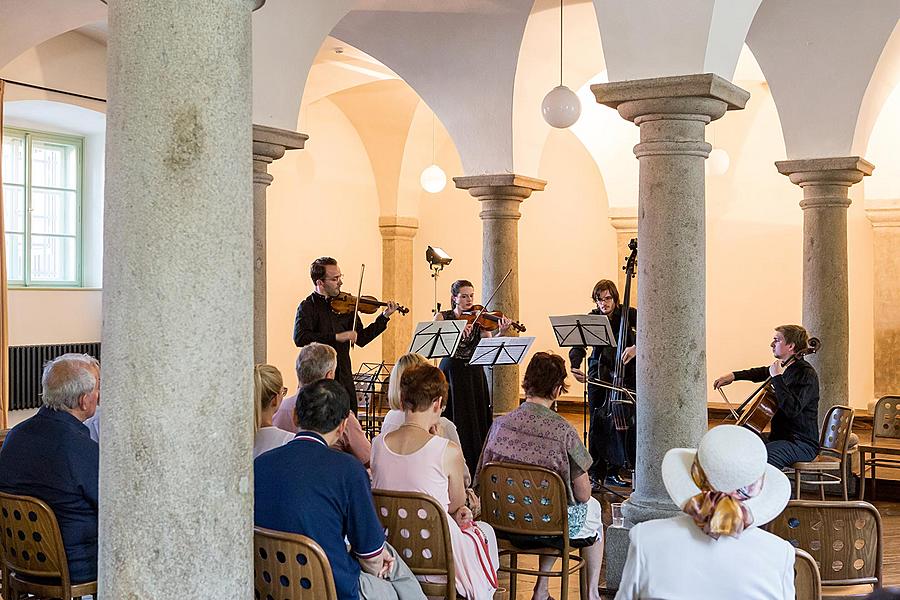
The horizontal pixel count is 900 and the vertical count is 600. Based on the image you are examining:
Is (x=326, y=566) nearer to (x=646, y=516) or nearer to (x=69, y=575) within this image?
(x=69, y=575)

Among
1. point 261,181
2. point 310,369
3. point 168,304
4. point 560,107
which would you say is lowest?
point 310,369

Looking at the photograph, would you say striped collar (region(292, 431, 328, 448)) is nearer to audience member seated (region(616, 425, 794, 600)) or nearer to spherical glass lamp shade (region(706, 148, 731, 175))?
audience member seated (region(616, 425, 794, 600))

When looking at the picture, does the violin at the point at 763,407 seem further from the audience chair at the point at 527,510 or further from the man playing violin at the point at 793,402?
the audience chair at the point at 527,510

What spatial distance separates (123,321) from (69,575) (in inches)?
50.9

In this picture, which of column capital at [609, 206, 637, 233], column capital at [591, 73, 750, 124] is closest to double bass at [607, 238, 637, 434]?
column capital at [591, 73, 750, 124]

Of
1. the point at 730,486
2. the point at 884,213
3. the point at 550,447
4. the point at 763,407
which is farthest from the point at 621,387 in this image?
the point at 884,213

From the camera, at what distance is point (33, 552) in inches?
123

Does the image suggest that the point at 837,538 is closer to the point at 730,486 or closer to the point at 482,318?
the point at 730,486

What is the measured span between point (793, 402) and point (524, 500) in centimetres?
248

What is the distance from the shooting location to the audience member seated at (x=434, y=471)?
3.40 meters

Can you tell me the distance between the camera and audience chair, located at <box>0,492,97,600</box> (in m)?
3.01

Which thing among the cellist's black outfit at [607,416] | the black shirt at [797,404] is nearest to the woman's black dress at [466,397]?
the cellist's black outfit at [607,416]

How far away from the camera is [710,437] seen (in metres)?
2.16

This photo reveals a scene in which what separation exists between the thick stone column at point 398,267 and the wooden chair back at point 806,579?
1077 centimetres
